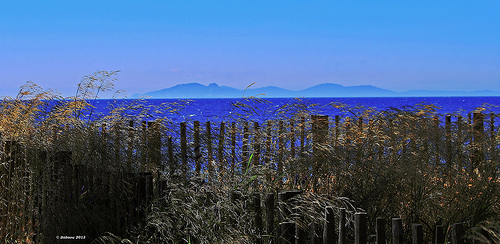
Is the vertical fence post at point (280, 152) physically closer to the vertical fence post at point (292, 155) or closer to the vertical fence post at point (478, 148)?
the vertical fence post at point (292, 155)

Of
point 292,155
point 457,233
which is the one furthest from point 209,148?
point 457,233

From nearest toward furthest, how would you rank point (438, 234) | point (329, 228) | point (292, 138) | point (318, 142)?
point (438, 234) < point (329, 228) < point (318, 142) < point (292, 138)

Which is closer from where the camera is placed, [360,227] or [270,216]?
[360,227]

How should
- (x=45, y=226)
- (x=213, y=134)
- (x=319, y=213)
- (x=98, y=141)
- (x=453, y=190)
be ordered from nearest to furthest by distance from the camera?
1. (x=319, y=213)
2. (x=453, y=190)
3. (x=45, y=226)
4. (x=98, y=141)
5. (x=213, y=134)

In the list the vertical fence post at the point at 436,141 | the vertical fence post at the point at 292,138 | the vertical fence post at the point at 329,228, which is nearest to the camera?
the vertical fence post at the point at 329,228

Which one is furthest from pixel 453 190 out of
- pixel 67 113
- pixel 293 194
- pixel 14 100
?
pixel 14 100

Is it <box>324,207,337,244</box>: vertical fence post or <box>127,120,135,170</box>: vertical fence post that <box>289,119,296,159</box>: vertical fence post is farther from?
<box>127,120,135,170</box>: vertical fence post

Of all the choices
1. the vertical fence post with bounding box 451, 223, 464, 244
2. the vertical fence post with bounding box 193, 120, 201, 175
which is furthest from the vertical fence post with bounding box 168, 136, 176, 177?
the vertical fence post with bounding box 451, 223, 464, 244

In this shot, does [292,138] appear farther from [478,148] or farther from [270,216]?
[478,148]

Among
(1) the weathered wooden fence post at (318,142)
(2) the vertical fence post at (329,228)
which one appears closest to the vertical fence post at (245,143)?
(1) the weathered wooden fence post at (318,142)

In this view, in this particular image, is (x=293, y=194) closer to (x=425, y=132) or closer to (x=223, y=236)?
(x=223, y=236)

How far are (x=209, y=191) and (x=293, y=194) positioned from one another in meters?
0.75

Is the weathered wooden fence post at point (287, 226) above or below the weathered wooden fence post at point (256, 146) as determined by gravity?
below

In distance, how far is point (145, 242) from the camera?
11.0 ft
